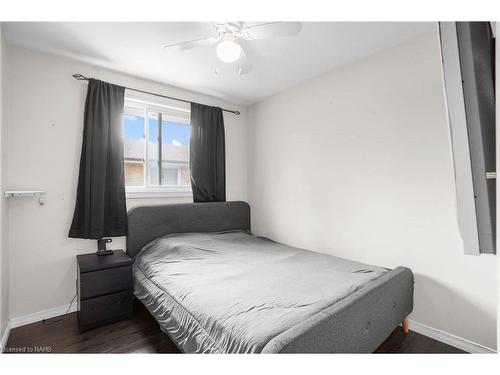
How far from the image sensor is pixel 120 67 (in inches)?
104

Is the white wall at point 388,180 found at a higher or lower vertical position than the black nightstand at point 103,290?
higher

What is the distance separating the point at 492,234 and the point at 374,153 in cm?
190

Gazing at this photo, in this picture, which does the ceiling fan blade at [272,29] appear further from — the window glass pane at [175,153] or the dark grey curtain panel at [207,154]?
the window glass pane at [175,153]

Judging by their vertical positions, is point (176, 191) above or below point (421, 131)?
below

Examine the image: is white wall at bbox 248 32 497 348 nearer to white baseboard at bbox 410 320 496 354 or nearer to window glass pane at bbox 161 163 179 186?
white baseboard at bbox 410 320 496 354

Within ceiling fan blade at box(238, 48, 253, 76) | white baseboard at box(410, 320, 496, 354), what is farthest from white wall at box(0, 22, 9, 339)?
white baseboard at box(410, 320, 496, 354)

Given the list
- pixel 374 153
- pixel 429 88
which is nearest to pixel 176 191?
pixel 374 153

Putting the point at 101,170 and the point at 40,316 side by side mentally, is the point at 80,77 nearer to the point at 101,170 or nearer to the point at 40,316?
the point at 101,170

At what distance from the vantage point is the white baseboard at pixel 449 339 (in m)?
1.84

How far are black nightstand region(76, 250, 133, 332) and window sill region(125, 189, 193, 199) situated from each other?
77cm

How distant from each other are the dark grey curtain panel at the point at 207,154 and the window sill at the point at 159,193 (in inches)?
5.2

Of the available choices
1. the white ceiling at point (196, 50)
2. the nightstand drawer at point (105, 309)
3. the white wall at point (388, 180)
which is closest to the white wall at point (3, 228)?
the white ceiling at point (196, 50)

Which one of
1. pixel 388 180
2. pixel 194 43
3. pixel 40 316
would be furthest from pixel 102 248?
pixel 388 180
